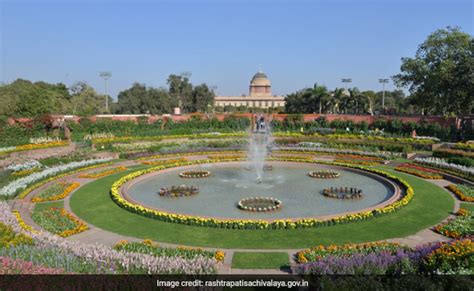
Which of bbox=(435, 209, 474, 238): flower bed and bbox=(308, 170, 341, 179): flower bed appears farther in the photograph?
bbox=(308, 170, 341, 179): flower bed

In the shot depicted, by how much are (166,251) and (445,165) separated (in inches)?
638

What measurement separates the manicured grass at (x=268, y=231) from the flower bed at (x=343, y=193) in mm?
2144

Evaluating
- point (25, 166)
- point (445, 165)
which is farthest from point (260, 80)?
point (25, 166)

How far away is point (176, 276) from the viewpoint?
23.1 feet

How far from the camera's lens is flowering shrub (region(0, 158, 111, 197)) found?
14839mm

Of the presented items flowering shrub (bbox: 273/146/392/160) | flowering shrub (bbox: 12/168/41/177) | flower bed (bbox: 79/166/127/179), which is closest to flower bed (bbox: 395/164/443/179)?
flowering shrub (bbox: 273/146/392/160)

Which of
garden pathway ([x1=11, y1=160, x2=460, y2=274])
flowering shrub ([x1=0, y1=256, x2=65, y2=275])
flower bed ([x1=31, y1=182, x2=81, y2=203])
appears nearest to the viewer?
flowering shrub ([x1=0, y1=256, x2=65, y2=275])

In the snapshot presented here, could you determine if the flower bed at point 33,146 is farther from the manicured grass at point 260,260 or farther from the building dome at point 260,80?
the building dome at point 260,80

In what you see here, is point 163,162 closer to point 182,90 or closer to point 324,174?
point 324,174

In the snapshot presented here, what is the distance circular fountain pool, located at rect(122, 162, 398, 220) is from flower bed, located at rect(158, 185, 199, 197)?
0.88 feet

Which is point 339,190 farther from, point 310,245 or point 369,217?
point 310,245

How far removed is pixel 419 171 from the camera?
62.9 ft

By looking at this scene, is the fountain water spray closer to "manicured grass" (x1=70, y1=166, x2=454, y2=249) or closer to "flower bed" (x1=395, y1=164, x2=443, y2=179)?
"manicured grass" (x1=70, y1=166, x2=454, y2=249)

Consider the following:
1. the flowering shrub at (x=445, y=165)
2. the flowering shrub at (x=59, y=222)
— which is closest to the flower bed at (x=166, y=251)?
the flowering shrub at (x=59, y=222)
